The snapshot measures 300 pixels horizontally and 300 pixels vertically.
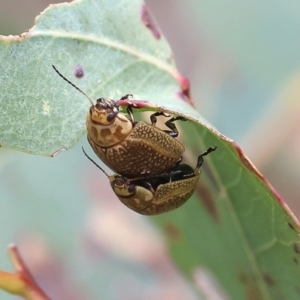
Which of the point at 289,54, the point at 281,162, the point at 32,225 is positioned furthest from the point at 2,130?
the point at 289,54

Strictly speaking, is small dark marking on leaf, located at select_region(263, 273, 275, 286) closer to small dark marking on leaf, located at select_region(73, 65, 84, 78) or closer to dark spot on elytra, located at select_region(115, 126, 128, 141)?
dark spot on elytra, located at select_region(115, 126, 128, 141)

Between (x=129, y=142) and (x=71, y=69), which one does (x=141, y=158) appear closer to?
(x=129, y=142)

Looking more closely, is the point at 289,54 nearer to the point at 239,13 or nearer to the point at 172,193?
the point at 239,13

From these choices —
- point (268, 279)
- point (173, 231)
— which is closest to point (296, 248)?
point (268, 279)

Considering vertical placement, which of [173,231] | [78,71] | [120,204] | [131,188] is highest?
[78,71]

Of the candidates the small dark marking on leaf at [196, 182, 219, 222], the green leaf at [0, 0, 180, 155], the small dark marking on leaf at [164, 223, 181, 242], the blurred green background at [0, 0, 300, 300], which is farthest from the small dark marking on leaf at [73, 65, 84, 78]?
the blurred green background at [0, 0, 300, 300]

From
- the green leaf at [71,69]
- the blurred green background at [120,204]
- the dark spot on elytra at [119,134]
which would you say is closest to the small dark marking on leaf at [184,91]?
the green leaf at [71,69]
